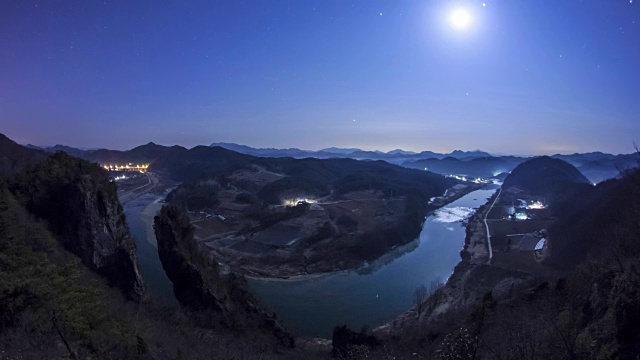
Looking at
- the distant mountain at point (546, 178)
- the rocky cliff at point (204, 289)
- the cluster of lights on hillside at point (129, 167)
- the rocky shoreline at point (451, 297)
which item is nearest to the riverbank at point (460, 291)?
the rocky shoreline at point (451, 297)

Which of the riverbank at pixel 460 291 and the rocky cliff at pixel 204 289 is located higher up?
the rocky cliff at pixel 204 289

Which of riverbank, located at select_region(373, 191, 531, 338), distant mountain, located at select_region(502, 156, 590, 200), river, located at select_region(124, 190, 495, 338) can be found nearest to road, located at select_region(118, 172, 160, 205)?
river, located at select_region(124, 190, 495, 338)

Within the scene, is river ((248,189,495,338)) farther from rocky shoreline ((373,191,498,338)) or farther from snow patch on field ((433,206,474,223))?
snow patch on field ((433,206,474,223))

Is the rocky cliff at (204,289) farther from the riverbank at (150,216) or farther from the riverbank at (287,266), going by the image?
the riverbank at (150,216)

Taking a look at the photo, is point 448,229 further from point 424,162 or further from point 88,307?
point 424,162

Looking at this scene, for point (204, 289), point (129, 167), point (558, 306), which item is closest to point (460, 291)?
point (558, 306)

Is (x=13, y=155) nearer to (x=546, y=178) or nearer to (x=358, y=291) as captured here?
(x=358, y=291)
